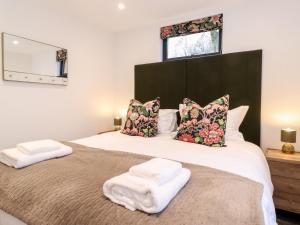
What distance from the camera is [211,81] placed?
2.62m

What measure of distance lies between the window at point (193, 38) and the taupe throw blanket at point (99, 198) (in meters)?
2.06

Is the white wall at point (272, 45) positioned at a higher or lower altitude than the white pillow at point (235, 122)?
higher

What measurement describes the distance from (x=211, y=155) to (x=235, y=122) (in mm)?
865

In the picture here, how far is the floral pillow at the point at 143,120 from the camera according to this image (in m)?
2.41

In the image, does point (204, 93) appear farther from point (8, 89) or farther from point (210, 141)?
point (8, 89)

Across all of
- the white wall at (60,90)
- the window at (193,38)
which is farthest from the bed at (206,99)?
the white wall at (60,90)

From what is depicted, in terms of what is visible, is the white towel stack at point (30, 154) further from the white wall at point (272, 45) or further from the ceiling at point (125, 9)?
the white wall at point (272, 45)

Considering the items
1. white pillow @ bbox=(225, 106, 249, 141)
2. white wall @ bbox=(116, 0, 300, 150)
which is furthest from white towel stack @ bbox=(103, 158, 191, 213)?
white wall @ bbox=(116, 0, 300, 150)

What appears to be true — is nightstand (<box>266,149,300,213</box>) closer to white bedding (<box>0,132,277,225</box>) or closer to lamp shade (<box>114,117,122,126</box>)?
white bedding (<box>0,132,277,225</box>)

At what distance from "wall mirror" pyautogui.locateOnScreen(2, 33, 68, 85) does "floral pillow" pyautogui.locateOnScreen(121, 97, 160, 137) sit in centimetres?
106

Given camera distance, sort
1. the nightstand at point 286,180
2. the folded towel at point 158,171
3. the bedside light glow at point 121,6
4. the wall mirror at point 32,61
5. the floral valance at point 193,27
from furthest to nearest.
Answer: the floral valance at point 193,27
the bedside light glow at point 121,6
the wall mirror at point 32,61
the nightstand at point 286,180
the folded towel at point 158,171

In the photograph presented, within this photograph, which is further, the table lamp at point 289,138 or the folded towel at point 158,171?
the table lamp at point 289,138

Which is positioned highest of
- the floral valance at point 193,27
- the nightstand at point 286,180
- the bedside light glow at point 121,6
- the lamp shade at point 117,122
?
the bedside light glow at point 121,6

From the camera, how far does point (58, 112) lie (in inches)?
106
